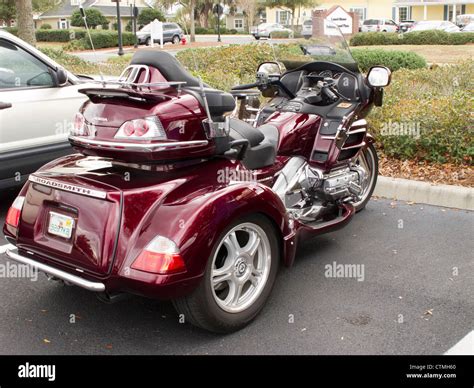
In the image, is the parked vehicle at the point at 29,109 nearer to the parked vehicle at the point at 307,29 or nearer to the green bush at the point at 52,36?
the parked vehicle at the point at 307,29

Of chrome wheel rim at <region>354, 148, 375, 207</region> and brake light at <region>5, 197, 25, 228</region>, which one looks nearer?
brake light at <region>5, 197, 25, 228</region>

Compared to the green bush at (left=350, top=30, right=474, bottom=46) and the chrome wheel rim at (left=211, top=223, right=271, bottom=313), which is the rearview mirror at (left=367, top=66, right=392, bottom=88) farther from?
the green bush at (left=350, top=30, right=474, bottom=46)

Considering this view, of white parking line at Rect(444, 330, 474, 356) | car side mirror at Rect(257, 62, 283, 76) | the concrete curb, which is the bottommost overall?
white parking line at Rect(444, 330, 474, 356)

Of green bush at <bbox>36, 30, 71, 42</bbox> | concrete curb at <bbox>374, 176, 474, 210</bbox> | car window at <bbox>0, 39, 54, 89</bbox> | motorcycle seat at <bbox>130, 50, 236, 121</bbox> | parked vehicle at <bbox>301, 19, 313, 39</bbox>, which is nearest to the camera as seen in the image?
motorcycle seat at <bbox>130, 50, 236, 121</bbox>

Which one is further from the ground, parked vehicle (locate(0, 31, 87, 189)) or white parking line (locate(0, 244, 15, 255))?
parked vehicle (locate(0, 31, 87, 189))

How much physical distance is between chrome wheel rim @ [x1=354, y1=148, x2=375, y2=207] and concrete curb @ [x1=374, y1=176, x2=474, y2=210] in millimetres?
736

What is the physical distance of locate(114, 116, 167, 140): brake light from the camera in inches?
142

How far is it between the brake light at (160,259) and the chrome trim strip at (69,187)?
0.42 m

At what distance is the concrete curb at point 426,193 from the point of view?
653cm

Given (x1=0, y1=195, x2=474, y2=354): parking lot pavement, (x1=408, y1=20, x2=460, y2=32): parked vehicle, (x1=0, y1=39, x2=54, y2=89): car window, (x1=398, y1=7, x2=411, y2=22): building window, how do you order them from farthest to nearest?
(x1=398, y1=7, x2=411, y2=22): building window, (x1=408, y1=20, x2=460, y2=32): parked vehicle, (x1=0, y1=39, x2=54, y2=89): car window, (x1=0, y1=195, x2=474, y2=354): parking lot pavement

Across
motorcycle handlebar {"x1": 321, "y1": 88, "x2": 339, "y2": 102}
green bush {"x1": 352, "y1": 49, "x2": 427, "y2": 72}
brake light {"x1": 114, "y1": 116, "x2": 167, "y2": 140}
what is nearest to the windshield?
motorcycle handlebar {"x1": 321, "y1": 88, "x2": 339, "y2": 102}

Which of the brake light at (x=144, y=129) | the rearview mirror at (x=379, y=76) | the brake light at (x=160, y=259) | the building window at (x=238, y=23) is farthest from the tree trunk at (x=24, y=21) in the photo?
the building window at (x=238, y=23)

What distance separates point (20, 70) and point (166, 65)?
10.4 feet
